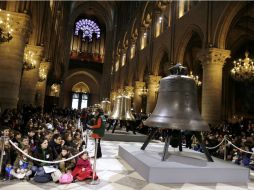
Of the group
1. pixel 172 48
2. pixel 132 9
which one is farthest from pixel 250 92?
pixel 132 9

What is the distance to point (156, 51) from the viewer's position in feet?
67.6

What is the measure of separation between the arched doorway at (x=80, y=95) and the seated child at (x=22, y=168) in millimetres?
42833

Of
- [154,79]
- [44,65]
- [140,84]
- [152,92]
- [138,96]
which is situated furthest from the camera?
[138,96]

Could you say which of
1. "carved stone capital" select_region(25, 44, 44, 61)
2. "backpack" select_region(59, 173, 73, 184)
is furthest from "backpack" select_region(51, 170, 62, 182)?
"carved stone capital" select_region(25, 44, 44, 61)

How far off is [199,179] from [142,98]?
21.3 meters

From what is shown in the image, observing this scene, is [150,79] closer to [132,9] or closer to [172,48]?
[172,48]

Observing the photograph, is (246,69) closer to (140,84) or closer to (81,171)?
(81,171)

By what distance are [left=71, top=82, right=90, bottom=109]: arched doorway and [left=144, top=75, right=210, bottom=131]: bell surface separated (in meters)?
42.7

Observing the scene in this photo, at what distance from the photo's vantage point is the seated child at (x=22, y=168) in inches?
165

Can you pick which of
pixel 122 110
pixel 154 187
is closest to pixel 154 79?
pixel 122 110

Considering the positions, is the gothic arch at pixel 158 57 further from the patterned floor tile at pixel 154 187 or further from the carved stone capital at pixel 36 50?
the patterned floor tile at pixel 154 187

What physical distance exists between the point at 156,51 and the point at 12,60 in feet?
42.1

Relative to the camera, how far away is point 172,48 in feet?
56.3

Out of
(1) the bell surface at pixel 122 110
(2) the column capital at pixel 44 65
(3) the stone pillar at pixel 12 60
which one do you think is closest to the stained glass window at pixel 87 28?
(2) the column capital at pixel 44 65
